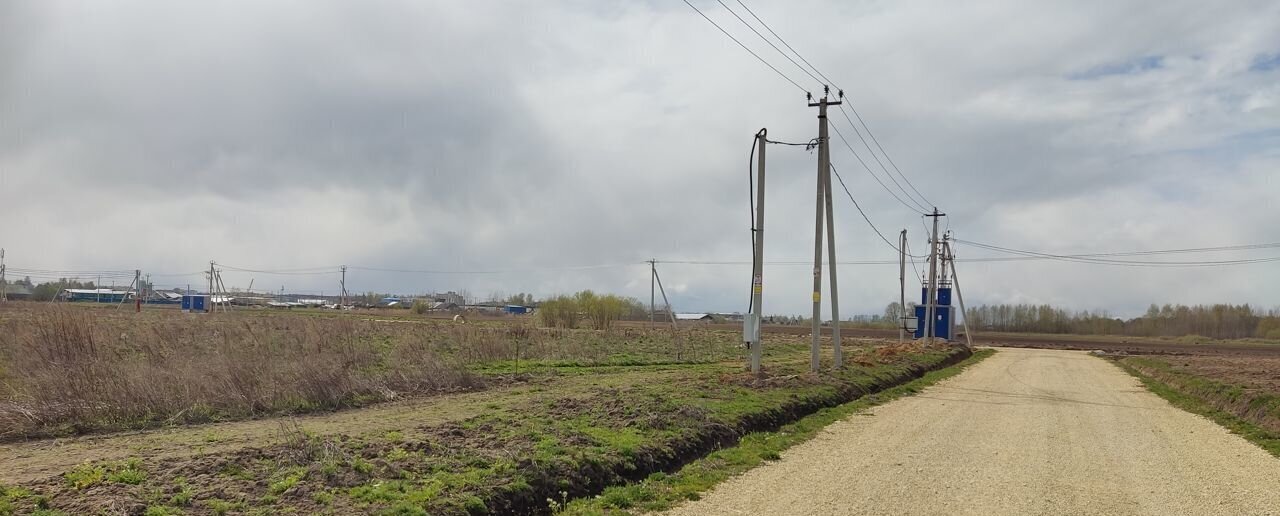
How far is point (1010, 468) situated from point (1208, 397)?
13.2 meters

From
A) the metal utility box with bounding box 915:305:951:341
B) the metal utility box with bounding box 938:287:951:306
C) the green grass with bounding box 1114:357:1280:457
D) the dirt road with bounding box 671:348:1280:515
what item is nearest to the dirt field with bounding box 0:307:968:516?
the dirt road with bounding box 671:348:1280:515

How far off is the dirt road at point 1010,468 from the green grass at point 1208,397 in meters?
0.38

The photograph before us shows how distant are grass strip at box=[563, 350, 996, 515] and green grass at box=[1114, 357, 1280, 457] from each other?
263 inches

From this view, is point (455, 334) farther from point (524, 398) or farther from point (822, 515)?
point (822, 515)

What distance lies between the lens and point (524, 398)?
14359 millimetres

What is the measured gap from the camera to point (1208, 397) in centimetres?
2014

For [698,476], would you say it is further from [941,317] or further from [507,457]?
[941,317]

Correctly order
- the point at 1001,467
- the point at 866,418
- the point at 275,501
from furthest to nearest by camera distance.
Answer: the point at 866,418, the point at 1001,467, the point at 275,501

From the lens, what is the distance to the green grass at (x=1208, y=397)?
14.1 metres

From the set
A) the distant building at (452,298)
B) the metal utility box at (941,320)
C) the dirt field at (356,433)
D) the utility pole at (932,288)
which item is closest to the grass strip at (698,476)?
the dirt field at (356,433)

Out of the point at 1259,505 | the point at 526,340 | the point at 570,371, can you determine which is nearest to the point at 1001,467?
the point at 1259,505

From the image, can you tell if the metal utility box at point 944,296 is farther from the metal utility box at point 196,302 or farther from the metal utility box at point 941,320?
the metal utility box at point 196,302

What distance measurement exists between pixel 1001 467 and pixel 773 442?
3.07 meters

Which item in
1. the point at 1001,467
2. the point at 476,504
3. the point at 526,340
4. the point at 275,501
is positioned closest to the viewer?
the point at 275,501
